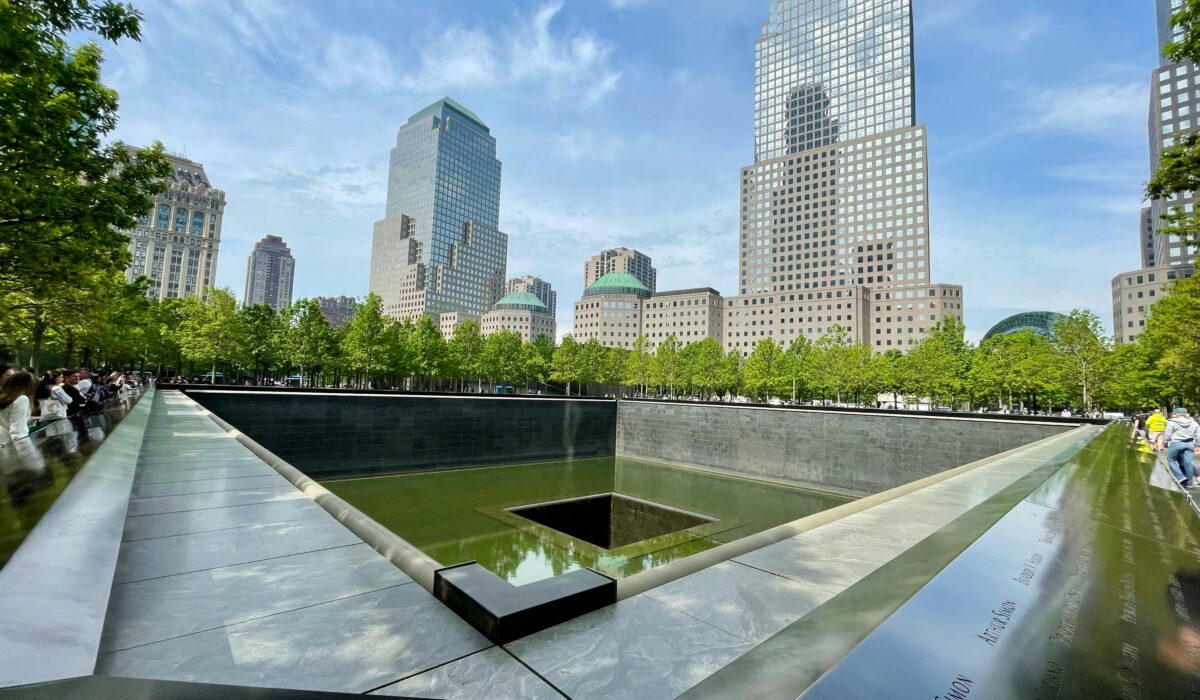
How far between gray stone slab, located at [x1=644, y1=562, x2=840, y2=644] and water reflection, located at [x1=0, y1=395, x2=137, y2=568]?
3099mm

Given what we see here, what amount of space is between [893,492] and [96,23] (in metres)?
17.2

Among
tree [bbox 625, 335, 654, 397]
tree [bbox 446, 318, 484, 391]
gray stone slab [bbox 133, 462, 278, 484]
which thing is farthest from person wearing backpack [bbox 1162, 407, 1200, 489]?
tree [bbox 625, 335, 654, 397]

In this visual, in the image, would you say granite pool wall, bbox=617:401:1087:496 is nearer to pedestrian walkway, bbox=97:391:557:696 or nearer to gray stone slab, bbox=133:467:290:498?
gray stone slab, bbox=133:467:290:498

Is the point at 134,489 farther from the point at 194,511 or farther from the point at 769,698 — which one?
the point at 769,698

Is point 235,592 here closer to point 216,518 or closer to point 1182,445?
point 216,518

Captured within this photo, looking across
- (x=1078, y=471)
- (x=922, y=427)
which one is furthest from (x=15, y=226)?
(x=922, y=427)

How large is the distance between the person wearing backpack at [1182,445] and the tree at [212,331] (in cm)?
4833

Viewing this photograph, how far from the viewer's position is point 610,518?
2102 cm

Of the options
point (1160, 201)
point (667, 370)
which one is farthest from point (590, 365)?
point (1160, 201)

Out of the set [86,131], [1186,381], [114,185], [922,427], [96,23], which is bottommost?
[922,427]

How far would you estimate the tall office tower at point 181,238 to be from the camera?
116 m

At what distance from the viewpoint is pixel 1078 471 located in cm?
749

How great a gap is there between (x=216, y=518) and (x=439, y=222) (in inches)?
6845

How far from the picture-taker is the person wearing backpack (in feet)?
28.8
